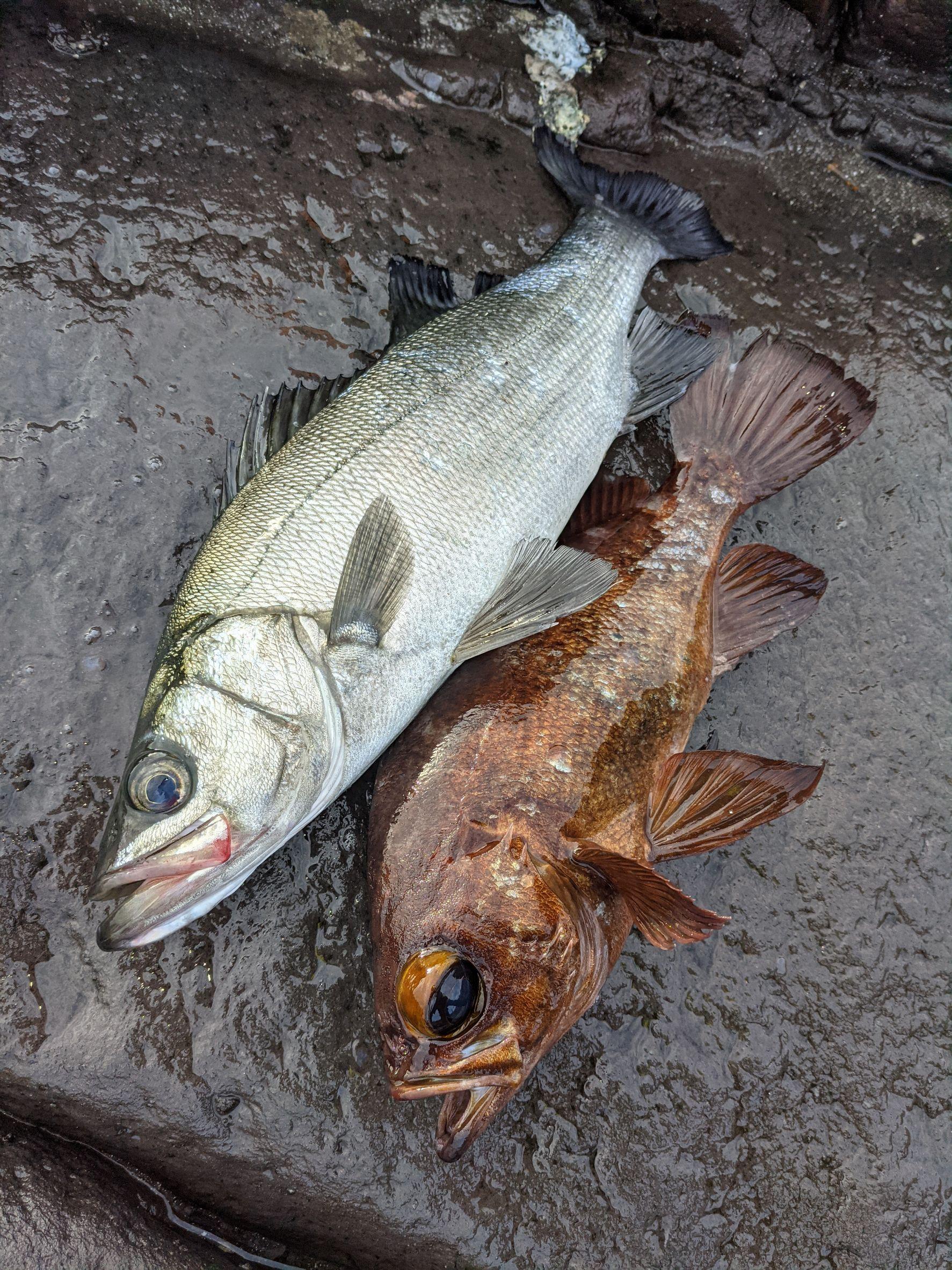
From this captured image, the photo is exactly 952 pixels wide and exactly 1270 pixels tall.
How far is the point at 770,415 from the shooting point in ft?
9.44

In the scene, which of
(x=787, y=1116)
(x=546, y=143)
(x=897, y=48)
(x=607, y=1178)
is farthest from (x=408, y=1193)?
(x=897, y=48)

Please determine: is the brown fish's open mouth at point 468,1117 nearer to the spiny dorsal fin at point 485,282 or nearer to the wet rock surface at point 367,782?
the wet rock surface at point 367,782

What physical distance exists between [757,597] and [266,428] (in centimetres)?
176

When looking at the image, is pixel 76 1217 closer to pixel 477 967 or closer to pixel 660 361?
pixel 477 967

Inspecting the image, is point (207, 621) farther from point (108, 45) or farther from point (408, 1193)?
point (108, 45)

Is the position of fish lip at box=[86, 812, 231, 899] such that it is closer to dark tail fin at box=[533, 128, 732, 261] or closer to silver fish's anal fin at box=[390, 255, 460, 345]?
silver fish's anal fin at box=[390, 255, 460, 345]

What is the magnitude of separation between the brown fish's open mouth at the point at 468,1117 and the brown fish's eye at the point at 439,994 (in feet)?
0.54

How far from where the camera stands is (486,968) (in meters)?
1.99

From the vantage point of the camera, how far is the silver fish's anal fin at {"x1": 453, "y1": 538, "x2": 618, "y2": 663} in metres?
2.44

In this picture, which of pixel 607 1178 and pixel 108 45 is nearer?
pixel 607 1178

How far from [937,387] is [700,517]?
4.82 feet

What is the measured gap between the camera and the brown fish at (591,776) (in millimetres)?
1992

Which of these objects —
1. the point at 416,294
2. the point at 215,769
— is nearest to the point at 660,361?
the point at 416,294

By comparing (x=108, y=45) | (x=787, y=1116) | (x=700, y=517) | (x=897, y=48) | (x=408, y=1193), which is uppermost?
(x=897, y=48)
